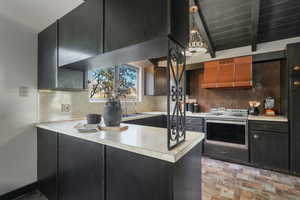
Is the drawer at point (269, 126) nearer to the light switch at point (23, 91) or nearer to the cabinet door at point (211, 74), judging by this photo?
the cabinet door at point (211, 74)

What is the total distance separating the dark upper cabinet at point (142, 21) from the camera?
A: 85cm

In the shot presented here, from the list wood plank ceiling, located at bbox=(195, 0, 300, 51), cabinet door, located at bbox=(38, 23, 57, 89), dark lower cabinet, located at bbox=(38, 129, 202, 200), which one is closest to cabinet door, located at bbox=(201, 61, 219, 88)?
wood plank ceiling, located at bbox=(195, 0, 300, 51)

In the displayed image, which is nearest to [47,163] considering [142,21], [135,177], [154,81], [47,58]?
[47,58]

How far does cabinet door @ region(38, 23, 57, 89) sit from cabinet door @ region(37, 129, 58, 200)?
63 cm

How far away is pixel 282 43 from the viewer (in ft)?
9.50

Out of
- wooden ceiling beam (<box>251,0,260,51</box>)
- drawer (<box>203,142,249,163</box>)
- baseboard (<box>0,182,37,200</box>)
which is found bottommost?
baseboard (<box>0,182,37,200</box>)

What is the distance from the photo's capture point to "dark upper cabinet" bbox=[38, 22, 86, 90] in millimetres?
1657

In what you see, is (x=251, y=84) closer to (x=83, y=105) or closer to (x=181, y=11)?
(x=181, y=11)

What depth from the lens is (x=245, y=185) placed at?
2021 millimetres

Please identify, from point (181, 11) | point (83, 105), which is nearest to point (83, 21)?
→ point (181, 11)

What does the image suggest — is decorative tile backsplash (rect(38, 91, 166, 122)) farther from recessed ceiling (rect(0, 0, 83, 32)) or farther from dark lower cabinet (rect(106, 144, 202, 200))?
dark lower cabinet (rect(106, 144, 202, 200))

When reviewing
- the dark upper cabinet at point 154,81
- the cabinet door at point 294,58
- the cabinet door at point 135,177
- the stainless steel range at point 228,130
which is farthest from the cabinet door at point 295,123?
the cabinet door at point 135,177

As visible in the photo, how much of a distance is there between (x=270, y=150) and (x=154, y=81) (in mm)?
2827

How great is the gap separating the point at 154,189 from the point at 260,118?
104 inches
